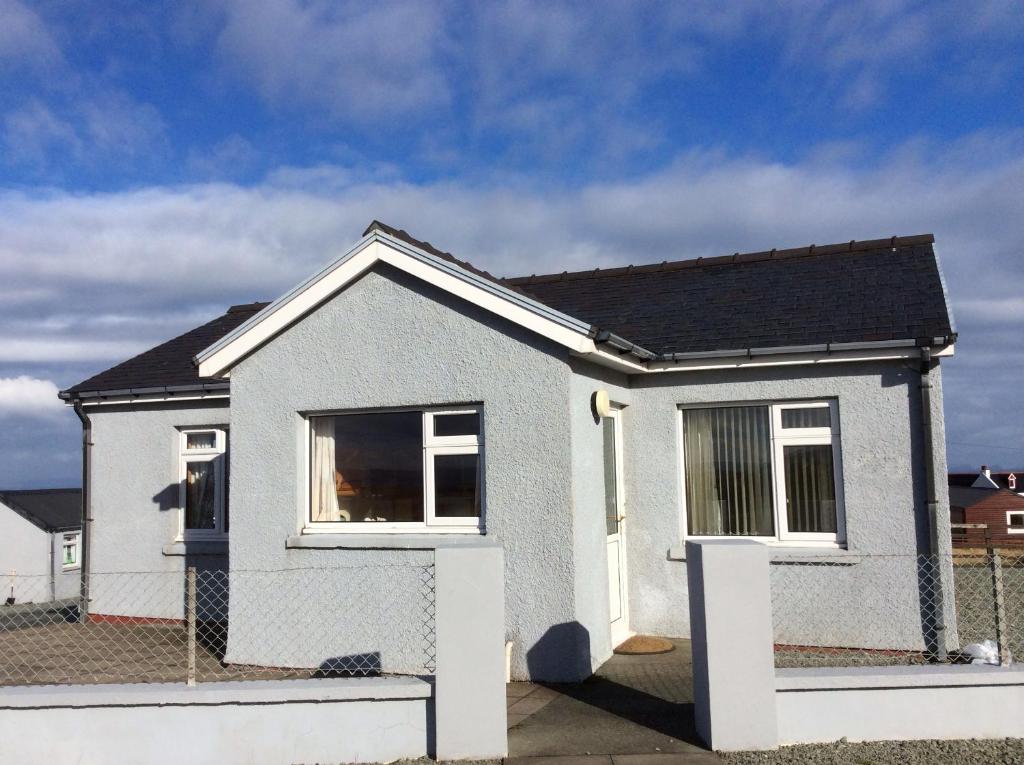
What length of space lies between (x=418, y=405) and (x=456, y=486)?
880 mm

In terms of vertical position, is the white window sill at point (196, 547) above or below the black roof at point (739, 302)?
below

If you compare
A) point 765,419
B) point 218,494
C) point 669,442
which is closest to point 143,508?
point 218,494

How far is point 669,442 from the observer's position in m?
9.94

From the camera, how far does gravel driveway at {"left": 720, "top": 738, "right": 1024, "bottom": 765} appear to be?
5797 mm

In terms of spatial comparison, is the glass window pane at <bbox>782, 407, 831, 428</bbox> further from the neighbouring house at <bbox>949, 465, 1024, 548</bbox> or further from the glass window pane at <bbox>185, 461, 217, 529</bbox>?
the neighbouring house at <bbox>949, 465, 1024, 548</bbox>

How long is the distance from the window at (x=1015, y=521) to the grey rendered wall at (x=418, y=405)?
1995 cm

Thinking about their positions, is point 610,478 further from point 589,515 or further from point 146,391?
point 146,391

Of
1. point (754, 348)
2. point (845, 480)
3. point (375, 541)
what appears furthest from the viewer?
point (754, 348)

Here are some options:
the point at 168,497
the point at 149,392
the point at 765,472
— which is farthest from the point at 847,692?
the point at 149,392

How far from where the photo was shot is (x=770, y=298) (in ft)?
35.1

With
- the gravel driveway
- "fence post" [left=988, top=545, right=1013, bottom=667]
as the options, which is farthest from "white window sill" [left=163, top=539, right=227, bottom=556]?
"fence post" [left=988, top=545, right=1013, bottom=667]

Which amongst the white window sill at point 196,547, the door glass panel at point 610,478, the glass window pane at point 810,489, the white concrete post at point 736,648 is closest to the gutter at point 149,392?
the white window sill at point 196,547

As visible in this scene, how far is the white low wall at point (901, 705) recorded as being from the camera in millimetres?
6188

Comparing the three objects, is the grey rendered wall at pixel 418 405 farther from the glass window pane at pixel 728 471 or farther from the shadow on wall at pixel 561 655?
the glass window pane at pixel 728 471
